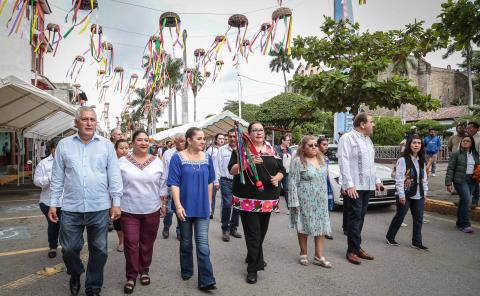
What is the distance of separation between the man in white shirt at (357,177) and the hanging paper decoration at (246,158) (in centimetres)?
138

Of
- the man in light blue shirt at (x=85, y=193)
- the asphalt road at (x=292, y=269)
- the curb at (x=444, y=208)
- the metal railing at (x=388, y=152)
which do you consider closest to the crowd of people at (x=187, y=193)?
the man in light blue shirt at (x=85, y=193)

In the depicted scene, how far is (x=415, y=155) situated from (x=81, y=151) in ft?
15.2

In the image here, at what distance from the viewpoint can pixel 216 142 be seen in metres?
7.79

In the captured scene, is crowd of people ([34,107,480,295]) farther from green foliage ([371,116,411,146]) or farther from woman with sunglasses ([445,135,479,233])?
green foliage ([371,116,411,146])

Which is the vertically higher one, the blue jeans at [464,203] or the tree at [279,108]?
the tree at [279,108]

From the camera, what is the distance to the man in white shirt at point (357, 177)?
4.34 meters

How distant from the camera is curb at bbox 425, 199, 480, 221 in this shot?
6656mm

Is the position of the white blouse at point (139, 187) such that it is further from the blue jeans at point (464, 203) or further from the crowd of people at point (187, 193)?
the blue jeans at point (464, 203)

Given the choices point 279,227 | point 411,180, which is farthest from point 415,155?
Result: point 279,227

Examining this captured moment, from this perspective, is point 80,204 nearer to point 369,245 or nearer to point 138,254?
point 138,254

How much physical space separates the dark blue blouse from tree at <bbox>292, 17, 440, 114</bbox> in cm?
493

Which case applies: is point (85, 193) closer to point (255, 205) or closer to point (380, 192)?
point (255, 205)

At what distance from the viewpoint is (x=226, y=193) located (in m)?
6.00

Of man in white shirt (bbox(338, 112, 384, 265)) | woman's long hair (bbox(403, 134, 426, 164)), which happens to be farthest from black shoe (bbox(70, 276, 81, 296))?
woman's long hair (bbox(403, 134, 426, 164))
